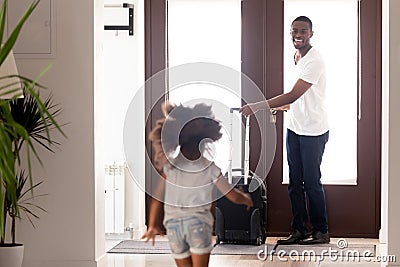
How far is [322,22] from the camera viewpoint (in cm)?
655

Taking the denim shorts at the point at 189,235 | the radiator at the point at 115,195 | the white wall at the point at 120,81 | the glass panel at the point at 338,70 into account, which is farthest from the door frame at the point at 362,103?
the denim shorts at the point at 189,235

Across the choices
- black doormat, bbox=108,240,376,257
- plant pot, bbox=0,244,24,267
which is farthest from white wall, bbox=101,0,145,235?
plant pot, bbox=0,244,24,267

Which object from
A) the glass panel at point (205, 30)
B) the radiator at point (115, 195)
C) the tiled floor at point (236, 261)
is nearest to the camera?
the tiled floor at point (236, 261)

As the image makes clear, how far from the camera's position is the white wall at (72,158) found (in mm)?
5090

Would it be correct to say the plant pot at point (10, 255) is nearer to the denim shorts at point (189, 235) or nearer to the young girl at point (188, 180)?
the young girl at point (188, 180)

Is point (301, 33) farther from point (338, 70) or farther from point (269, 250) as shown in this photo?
point (269, 250)

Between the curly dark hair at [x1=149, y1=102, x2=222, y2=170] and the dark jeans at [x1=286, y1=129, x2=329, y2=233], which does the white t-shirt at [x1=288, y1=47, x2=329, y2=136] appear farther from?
the curly dark hair at [x1=149, y1=102, x2=222, y2=170]

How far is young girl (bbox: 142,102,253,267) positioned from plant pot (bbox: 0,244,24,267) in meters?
1.91

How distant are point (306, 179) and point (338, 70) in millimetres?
992

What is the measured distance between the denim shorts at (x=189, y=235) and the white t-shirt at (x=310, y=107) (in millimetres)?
3184

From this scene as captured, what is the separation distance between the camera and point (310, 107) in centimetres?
601

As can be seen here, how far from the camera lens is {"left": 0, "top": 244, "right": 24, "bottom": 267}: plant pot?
4.66 metres

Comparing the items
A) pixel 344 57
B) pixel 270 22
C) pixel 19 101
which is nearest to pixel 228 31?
pixel 270 22

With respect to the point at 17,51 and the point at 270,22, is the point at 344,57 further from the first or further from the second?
the point at 17,51
